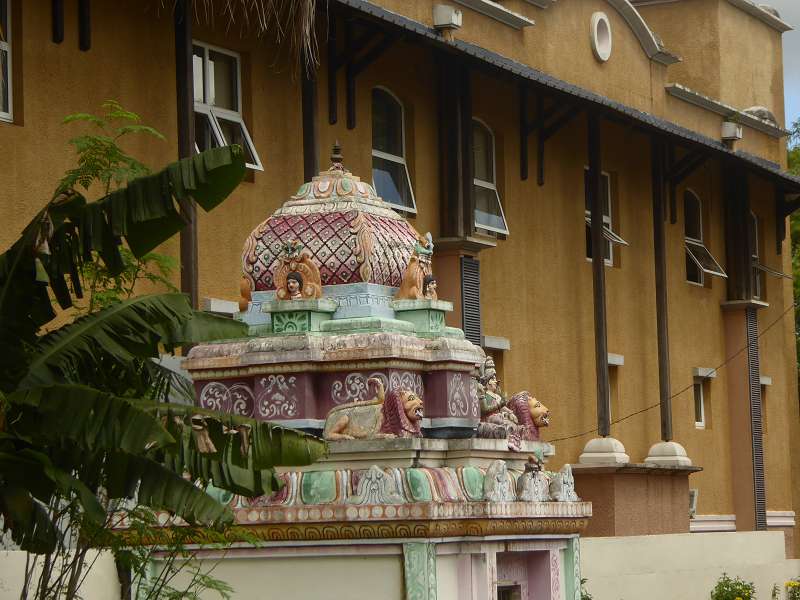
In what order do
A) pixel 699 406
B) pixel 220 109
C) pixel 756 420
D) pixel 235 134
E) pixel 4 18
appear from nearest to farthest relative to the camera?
pixel 4 18
pixel 220 109
pixel 235 134
pixel 699 406
pixel 756 420

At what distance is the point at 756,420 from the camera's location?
30.5m

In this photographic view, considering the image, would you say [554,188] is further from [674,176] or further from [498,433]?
[498,433]

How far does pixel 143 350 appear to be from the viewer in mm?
10258

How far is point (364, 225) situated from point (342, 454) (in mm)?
1642

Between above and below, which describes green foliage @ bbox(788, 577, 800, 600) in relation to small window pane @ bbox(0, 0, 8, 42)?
below

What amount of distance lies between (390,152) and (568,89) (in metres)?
2.46

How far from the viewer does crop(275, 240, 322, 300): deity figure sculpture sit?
475 inches

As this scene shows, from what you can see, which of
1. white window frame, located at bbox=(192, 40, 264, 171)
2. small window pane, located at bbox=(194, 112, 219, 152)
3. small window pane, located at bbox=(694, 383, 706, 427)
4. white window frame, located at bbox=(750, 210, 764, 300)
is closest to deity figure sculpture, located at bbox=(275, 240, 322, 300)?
white window frame, located at bbox=(192, 40, 264, 171)

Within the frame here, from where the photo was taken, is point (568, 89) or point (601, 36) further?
point (601, 36)

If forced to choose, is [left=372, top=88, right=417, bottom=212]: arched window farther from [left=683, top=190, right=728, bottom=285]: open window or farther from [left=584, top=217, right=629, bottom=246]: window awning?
[left=683, top=190, right=728, bottom=285]: open window

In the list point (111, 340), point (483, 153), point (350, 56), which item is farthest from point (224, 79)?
point (111, 340)

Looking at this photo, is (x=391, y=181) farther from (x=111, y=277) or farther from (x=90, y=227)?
(x=90, y=227)

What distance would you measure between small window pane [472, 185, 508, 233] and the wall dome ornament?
177 inches

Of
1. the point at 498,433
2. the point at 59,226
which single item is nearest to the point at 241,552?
the point at 498,433
